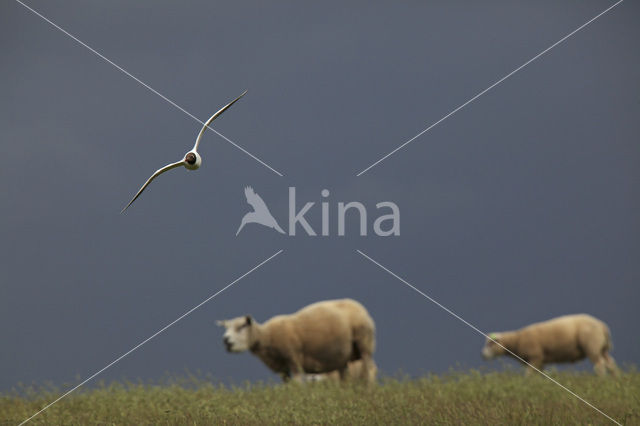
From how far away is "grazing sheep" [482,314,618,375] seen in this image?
1741cm

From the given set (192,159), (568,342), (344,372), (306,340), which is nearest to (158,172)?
(192,159)

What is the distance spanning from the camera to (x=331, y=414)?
25.7 ft

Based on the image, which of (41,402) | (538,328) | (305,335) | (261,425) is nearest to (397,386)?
(305,335)

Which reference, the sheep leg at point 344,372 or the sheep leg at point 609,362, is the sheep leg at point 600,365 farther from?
the sheep leg at point 344,372

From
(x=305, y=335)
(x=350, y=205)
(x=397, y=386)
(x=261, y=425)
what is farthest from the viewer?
(x=305, y=335)

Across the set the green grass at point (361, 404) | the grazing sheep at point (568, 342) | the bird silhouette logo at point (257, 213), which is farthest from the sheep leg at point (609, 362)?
the bird silhouette logo at point (257, 213)

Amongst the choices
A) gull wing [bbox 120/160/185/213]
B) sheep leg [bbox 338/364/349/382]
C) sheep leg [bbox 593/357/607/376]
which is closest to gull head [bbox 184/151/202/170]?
gull wing [bbox 120/160/185/213]

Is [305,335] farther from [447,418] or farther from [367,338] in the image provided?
[447,418]

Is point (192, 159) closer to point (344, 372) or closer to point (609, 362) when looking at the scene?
point (344, 372)

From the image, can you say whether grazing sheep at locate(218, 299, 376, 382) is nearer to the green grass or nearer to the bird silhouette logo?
the green grass

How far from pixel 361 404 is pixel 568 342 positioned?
1081cm

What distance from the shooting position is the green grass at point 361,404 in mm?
7586

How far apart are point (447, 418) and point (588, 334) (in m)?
11.5

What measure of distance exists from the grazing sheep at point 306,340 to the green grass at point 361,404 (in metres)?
1.73
